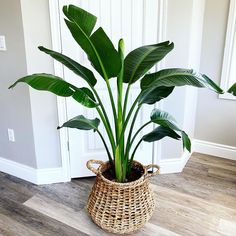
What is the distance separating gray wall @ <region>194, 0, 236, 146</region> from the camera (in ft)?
8.73

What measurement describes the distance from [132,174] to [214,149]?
56.3 inches

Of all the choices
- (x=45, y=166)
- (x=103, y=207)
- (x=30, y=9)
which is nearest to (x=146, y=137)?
(x=103, y=207)

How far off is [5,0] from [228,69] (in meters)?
2.14

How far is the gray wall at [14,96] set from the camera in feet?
7.12

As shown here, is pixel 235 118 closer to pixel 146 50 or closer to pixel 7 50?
pixel 146 50

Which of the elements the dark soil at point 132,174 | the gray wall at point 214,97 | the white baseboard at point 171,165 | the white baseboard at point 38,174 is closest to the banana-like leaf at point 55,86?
the dark soil at point 132,174

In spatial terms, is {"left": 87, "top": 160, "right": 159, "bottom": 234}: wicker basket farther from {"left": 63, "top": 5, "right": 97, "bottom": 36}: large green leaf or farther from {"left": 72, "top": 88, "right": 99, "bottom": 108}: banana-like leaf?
{"left": 63, "top": 5, "right": 97, "bottom": 36}: large green leaf

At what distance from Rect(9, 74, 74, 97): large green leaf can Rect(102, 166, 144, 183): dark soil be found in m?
0.71

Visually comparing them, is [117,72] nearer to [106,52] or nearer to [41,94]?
[106,52]

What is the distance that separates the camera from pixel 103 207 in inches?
72.4

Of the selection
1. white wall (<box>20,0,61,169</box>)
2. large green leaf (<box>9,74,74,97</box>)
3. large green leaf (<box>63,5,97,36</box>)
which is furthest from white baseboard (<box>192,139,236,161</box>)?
large green leaf (<box>63,5,97,36</box>)

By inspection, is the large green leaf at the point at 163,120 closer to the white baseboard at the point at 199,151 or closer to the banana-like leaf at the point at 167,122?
the banana-like leaf at the point at 167,122

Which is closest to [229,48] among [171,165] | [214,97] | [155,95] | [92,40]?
[214,97]

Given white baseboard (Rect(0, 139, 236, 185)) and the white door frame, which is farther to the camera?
white baseboard (Rect(0, 139, 236, 185))
